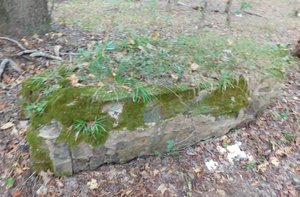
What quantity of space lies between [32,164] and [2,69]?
1616 mm

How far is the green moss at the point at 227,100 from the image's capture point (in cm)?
352

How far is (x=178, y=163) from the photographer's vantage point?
344 cm

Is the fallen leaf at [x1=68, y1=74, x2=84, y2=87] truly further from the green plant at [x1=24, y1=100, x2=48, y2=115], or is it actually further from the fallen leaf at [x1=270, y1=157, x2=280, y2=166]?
the fallen leaf at [x1=270, y1=157, x2=280, y2=166]

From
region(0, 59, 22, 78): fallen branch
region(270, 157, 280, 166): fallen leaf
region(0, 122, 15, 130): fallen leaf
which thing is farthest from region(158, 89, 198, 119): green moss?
region(0, 59, 22, 78): fallen branch

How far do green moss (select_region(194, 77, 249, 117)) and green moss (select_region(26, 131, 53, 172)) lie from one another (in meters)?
1.69

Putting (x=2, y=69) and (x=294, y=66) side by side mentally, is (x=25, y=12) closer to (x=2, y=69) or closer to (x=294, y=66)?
(x=2, y=69)

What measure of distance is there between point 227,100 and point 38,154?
224cm

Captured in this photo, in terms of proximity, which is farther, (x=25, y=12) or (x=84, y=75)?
(x=25, y=12)

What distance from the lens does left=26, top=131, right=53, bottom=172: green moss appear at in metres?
2.93

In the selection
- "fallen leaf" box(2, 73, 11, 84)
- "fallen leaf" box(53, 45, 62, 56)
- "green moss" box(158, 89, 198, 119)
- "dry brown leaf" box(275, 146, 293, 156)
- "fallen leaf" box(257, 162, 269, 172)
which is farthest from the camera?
"fallen leaf" box(53, 45, 62, 56)

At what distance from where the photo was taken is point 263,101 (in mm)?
4094

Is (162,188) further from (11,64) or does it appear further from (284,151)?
(11,64)

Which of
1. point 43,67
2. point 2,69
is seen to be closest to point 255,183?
point 43,67

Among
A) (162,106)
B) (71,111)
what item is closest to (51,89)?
(71,111)
